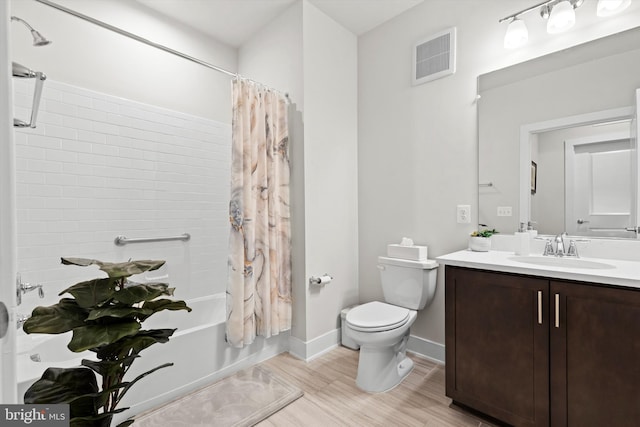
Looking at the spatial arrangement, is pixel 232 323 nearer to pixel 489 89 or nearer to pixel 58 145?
pixel 58 145

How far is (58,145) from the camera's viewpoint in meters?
2.00

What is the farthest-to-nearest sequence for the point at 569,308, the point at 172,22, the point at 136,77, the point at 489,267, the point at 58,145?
1. the point at 172,22
2. the point at 136,77
3. the point at 58,145
4. the point at 489,267
5. the point at 569,308

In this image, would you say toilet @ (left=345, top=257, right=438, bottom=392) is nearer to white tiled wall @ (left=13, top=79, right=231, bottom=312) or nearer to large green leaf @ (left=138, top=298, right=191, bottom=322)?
large green leaf @ (left=138, top=298, right=191, bottom=322)

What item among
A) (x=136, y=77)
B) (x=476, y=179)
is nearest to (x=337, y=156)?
(x=476, y=179)

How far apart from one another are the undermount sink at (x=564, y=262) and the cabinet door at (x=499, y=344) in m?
0.36

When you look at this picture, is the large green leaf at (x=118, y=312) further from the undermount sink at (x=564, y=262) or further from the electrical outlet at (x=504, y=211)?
the electrical outlet at (x=504, y=211)

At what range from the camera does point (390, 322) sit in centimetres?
187

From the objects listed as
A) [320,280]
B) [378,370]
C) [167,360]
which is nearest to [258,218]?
[320,280]

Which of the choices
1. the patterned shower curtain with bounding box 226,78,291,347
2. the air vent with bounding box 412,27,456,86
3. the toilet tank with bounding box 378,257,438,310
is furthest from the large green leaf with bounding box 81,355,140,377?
the air vent with bounding box 412,27,456,86

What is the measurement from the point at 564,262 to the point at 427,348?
45.2 inches

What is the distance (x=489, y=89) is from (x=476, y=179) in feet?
2.00

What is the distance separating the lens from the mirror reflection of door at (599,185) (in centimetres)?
161

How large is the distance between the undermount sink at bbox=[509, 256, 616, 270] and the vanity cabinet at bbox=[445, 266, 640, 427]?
36cm

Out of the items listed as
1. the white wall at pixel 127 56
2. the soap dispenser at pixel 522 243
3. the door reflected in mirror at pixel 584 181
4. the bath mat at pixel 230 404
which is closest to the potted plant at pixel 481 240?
the soap dispenser at pixel 522 243
